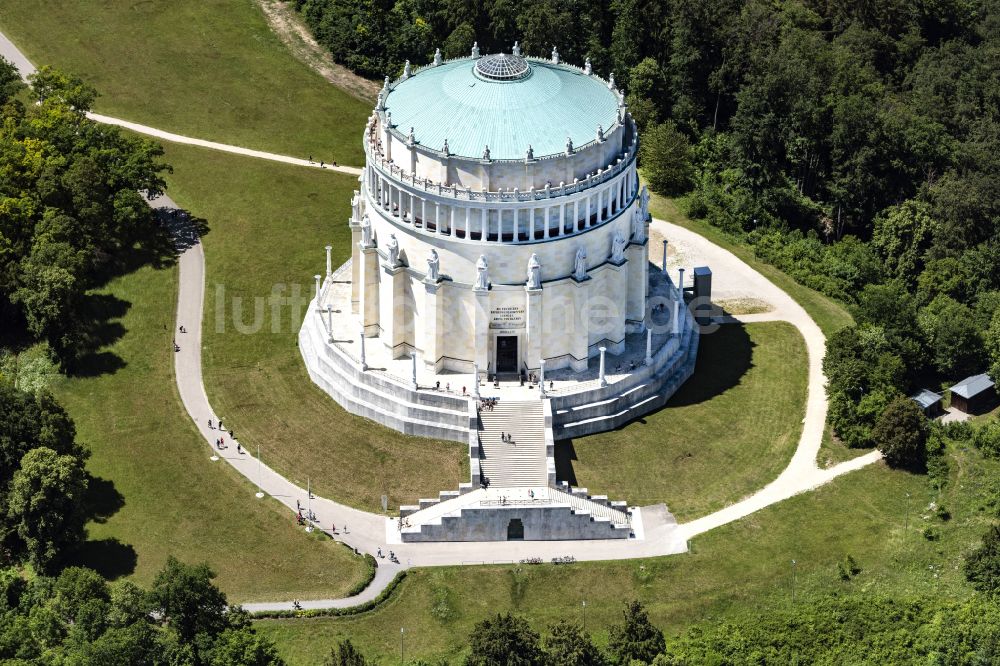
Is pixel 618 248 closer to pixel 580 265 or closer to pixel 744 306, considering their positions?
pixel 580 265

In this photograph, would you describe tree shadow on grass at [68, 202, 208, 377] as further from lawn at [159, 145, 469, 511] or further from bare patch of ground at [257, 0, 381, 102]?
bare patch of ground at [257, 0, 381, 102]

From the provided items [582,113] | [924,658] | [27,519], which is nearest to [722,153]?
[582,113]

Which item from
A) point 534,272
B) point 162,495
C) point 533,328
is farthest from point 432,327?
point 162,495

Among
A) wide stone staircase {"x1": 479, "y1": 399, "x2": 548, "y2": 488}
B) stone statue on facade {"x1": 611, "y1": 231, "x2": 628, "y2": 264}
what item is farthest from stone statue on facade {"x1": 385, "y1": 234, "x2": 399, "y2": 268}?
stone statue on facade {"x1": 611, "y1": 231, "x2": 628, "y2": 264}

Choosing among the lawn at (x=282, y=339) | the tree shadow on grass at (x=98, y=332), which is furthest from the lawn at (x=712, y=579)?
the tree shadow on grass at (x=98, y=332)

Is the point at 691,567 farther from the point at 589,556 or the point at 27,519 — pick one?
the point at 27,519

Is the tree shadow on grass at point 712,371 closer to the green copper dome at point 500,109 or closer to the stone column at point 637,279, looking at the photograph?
the stone column at point 637,279

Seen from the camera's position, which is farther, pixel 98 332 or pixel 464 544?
pixel 98 332
